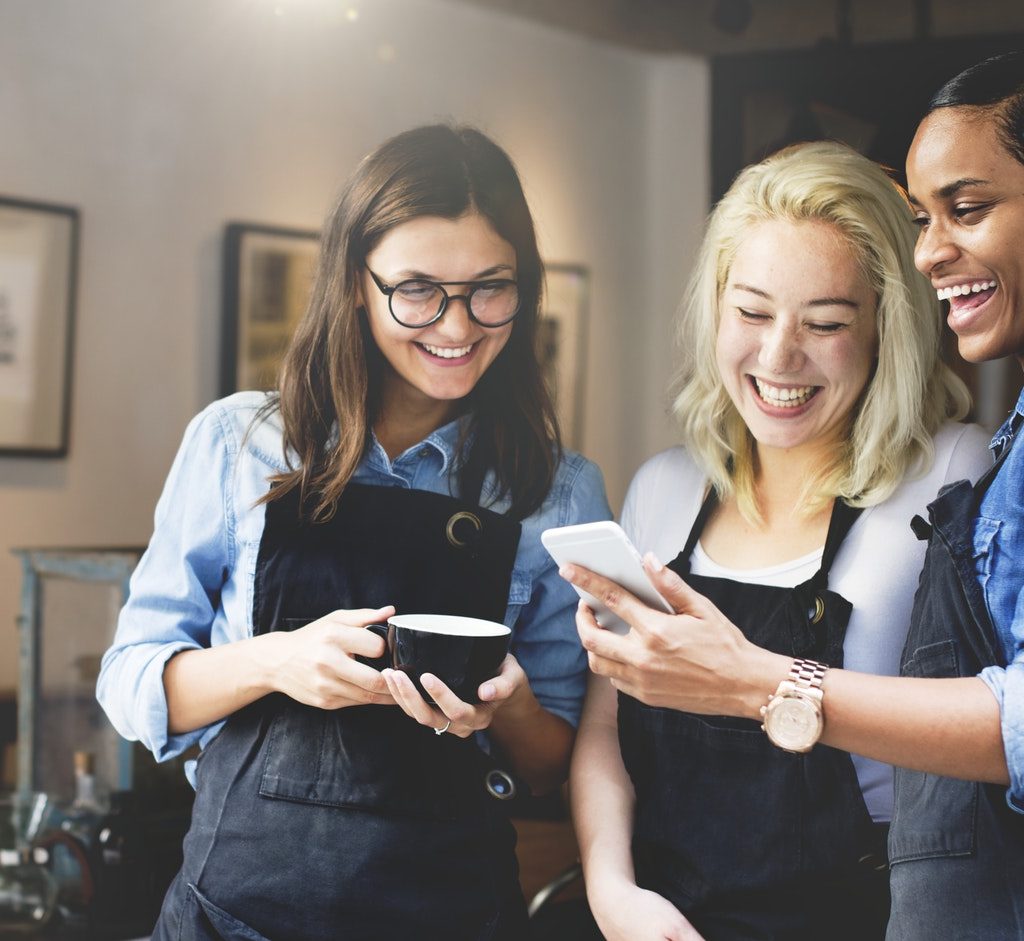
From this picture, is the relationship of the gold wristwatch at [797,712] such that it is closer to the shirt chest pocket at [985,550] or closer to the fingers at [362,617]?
the shirt chest pocket at [985,550]

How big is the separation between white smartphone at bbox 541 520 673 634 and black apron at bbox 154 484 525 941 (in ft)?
1.13

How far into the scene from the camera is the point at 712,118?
2564 mm

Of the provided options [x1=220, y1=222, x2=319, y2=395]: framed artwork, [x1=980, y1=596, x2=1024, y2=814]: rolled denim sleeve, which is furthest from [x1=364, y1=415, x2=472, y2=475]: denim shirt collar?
[x1=220, y1=222, x2=319, y2=395]: framed artwork

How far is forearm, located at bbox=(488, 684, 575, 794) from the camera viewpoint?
60.1 inches

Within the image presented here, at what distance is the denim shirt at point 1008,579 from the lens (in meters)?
1.08

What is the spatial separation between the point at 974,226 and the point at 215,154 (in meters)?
2.89

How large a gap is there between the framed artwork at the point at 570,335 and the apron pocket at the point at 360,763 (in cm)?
292

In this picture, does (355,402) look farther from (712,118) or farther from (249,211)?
(249,211)

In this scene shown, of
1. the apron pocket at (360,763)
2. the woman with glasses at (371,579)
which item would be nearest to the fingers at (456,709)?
the woman with glasses at (371,579)

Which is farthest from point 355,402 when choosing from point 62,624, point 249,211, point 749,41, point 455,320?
point 749,41

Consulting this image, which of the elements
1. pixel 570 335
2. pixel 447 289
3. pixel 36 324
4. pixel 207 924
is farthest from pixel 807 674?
pixel 570 335

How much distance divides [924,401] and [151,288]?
103 inches

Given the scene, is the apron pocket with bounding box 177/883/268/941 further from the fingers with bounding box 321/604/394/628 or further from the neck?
the neck

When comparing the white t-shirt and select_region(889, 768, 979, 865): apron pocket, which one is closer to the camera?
select_region(889, 768, 979, 865): apron pocket
